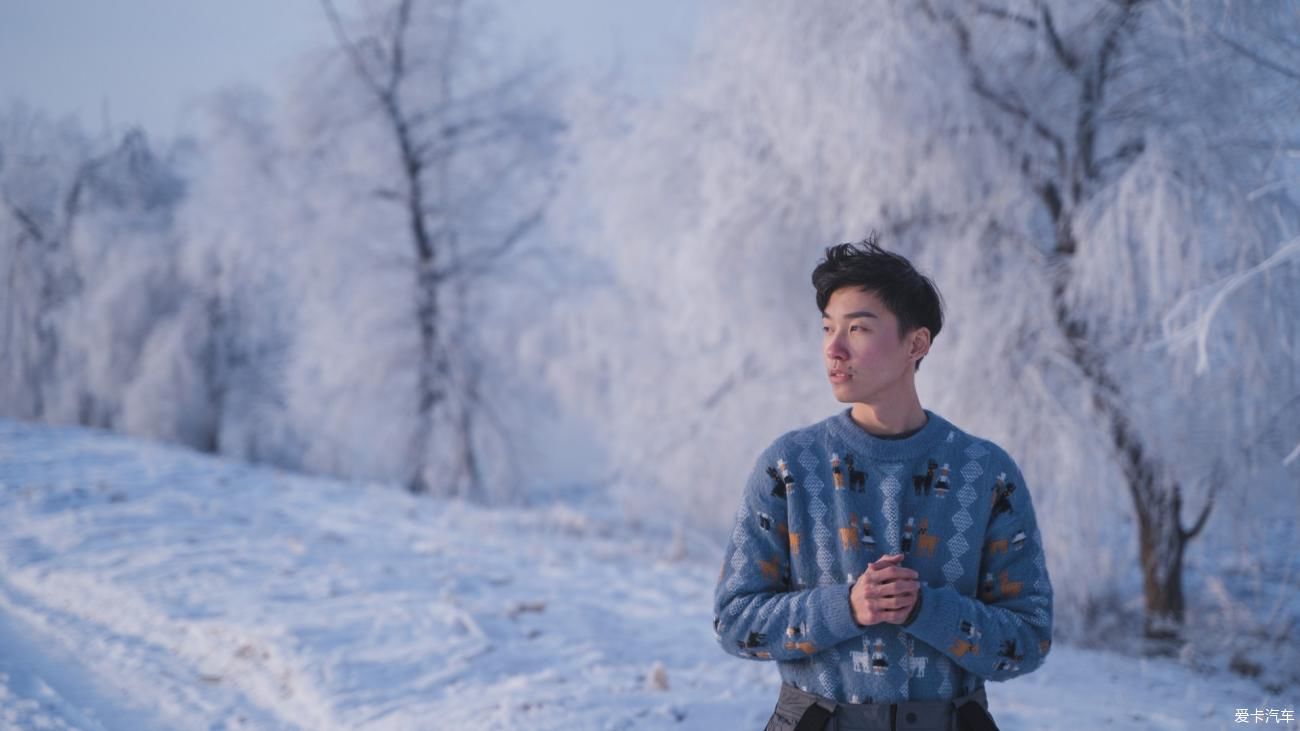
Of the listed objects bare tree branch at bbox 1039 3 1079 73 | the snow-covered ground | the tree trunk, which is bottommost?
the snow-covered ground

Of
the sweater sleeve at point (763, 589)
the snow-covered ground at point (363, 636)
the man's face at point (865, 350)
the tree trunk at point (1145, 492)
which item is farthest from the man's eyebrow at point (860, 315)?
the tree trunk at point (1145, 492)

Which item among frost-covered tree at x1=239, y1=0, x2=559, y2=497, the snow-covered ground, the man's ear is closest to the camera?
the man's ear

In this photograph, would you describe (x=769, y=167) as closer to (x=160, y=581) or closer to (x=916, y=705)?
(x=160, y=581)

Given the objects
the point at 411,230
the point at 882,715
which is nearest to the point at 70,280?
the point at 411,230

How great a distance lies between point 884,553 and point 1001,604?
10.8 inches

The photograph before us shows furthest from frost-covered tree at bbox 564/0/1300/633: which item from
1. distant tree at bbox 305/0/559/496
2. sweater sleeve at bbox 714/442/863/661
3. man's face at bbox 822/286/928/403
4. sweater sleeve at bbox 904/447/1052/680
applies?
distant tree at bbox 305/0/559/496

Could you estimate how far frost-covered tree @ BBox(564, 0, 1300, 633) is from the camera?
5.64 metres

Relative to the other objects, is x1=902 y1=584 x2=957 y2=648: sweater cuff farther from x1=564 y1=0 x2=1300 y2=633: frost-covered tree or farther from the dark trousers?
x1=564 y1=0 x2=1300 y2=633: frost-covered tree

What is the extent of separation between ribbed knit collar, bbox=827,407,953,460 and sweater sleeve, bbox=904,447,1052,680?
129mm

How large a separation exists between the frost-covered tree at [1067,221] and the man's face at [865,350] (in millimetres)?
3847

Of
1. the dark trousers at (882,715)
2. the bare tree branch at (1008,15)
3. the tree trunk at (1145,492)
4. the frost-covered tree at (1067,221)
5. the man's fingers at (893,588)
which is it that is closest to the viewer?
the man's fingers at (893,588)

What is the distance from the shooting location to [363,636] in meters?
4.45

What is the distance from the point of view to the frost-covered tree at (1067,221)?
5637mm

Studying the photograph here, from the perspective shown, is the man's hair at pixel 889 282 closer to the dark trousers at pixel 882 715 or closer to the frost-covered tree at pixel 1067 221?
the dark trousers at pixel 882 715
